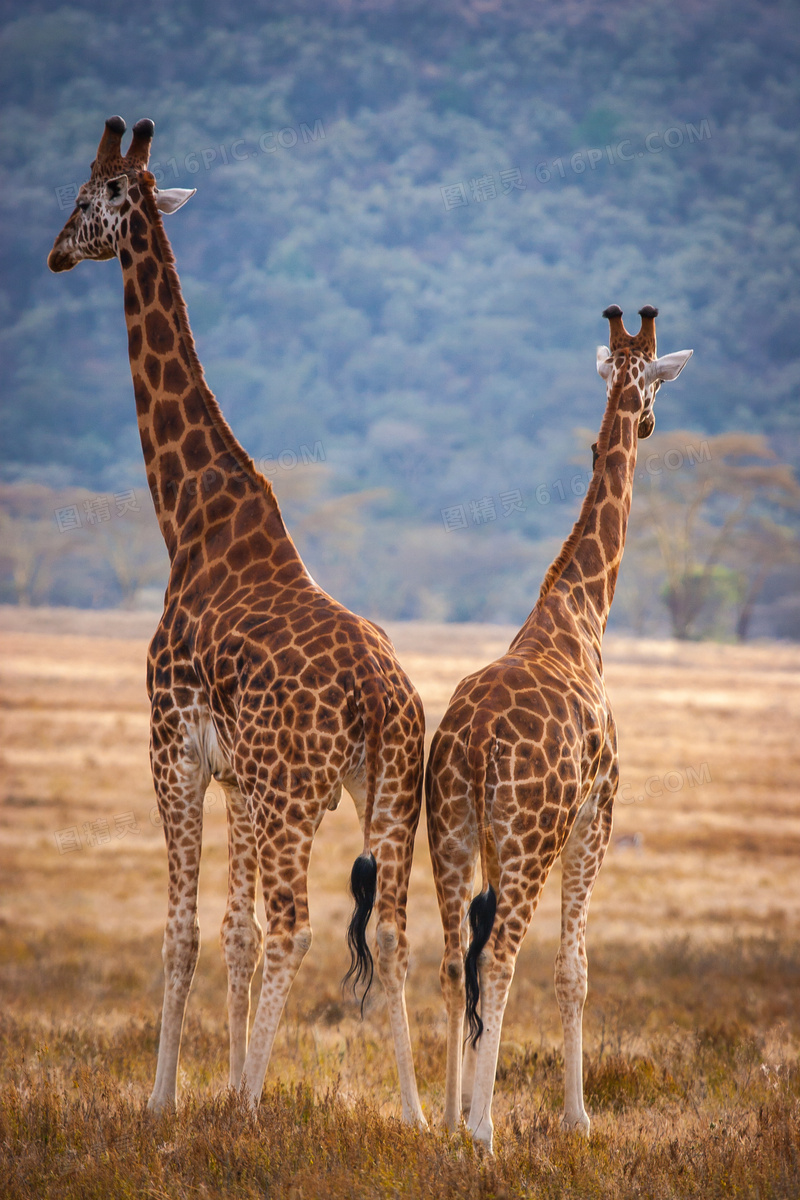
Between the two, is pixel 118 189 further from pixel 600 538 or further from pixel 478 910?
pixel 478 910

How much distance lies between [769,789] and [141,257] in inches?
743

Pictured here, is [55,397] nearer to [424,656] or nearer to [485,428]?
[485,428]

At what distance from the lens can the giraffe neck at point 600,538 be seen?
545 cm

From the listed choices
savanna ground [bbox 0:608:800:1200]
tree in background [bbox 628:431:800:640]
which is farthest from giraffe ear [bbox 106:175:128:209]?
tree in background [bbox 628:431:800:640]

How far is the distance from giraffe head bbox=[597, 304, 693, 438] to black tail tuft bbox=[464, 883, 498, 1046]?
306 centimetres

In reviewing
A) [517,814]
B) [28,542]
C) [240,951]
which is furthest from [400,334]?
[517,814]

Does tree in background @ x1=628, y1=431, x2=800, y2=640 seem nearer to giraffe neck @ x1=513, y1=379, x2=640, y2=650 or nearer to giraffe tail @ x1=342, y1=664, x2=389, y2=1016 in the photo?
giraffe neck @ x1=513, y1=379, x2=640, y2=650

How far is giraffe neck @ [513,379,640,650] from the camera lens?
215 inches

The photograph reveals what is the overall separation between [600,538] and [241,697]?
2.24m

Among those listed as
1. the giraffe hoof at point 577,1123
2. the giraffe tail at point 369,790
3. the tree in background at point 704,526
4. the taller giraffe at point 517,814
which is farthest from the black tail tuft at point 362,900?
the tree in background at point 704,526

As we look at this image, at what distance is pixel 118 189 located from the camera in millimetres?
5664

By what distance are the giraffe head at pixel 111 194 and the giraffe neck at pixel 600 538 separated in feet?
9.01

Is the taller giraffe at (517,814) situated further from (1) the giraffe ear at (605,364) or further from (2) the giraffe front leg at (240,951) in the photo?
(1) the giraffe ear at (605,364)

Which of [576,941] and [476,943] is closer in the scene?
[476,943]
